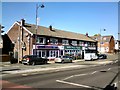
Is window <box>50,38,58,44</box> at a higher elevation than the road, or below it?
higher

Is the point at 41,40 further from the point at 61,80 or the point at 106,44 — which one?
the point at 106,44

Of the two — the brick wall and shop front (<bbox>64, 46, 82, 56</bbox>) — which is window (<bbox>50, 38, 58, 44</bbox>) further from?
the brick wall

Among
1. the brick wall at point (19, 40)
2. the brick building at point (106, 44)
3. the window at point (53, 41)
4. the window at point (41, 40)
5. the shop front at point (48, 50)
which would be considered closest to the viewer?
the brick wall at point (19, 40)

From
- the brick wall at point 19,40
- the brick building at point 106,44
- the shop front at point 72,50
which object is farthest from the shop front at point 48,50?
the brick building at point 106,44

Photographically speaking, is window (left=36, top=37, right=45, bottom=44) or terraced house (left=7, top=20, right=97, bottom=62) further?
window (left=36, top=37, right=45, bottom=44)

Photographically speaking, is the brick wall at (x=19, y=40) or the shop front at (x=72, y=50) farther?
the shop front at (x=72, y=50)

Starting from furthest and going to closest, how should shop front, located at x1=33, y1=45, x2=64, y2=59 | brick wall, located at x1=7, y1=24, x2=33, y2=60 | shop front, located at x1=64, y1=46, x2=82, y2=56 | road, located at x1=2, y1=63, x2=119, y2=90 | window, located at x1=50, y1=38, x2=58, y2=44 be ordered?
shop front, located at x1=64, y1=46, x2=82, y2=56 → window, located at x1=50, y1=38, x2=58, y2=44 → shop front, located at x1=33, y1=45, x2=64, y2=59 → brick wall, located at x1=7, y1=24, x2=33, y2=60 → road, located at x1=2, y1=63, x2=119, y2=90

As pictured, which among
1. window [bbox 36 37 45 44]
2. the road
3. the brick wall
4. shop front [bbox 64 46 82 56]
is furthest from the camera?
shop front [bbox 64 46 82 56]

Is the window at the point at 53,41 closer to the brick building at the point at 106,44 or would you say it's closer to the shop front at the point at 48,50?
the shop front at the point at 48,50

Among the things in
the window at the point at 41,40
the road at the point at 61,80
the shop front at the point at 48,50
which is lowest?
the road at the point at 61,80

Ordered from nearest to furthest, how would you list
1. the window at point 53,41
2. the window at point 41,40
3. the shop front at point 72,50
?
the window at point 41,40, the window at point 53,41, the shop front at point 72,50

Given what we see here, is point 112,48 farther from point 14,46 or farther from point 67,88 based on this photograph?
point 67,88

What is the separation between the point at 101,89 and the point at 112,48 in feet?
324

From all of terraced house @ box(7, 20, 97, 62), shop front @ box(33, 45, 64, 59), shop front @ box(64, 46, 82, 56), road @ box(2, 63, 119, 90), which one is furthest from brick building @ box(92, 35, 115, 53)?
road @ box(2, 63, 119, 90)
